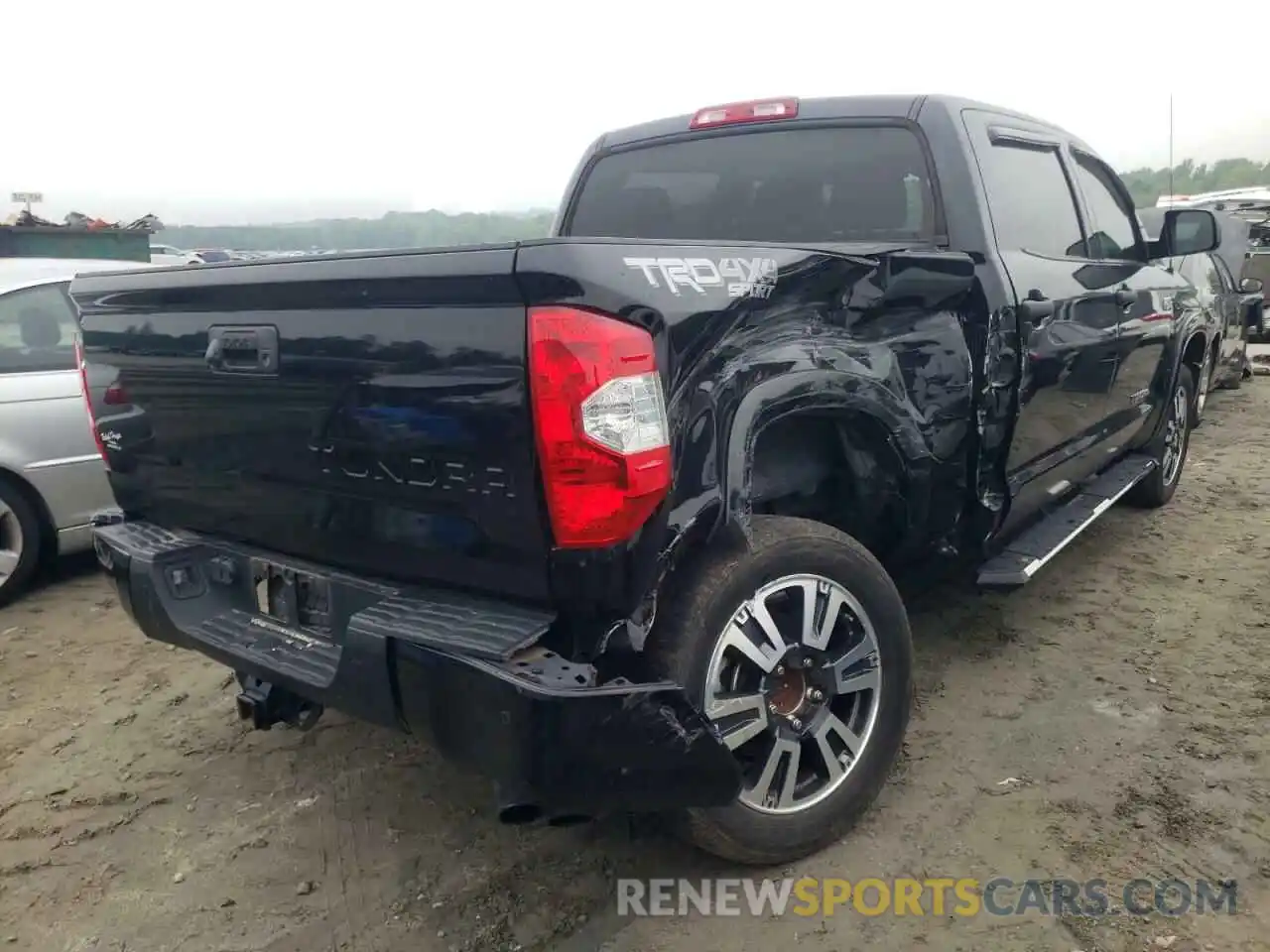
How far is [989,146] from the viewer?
11.2 feet

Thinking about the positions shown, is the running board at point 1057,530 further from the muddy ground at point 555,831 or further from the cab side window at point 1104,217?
the cab side window at point 1104,217

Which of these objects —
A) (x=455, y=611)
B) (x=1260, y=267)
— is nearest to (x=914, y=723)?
(x=455, y=611)

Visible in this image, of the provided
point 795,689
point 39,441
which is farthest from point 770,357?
point 39,441

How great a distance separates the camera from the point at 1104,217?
446 centimetres

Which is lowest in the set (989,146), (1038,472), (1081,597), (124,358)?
(1081,597)

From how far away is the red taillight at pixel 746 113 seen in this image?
3.60 metres

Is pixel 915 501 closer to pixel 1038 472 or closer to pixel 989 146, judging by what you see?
pixel 1038 472

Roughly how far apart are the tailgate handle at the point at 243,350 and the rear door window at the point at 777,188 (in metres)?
1.66

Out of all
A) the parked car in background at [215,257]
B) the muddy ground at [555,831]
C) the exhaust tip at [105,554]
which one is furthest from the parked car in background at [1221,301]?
the exhaust tip at [105,554]

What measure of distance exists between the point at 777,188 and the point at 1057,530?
5.67ft

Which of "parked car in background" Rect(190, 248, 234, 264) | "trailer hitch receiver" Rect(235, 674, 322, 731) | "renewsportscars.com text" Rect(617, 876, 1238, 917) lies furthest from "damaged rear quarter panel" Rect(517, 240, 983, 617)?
"parked car in background" Rect(190, 248, 234, 264)

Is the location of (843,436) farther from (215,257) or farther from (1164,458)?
(215,257)

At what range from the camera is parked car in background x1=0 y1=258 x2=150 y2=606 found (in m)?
4.58

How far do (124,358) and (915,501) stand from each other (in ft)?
7.68
